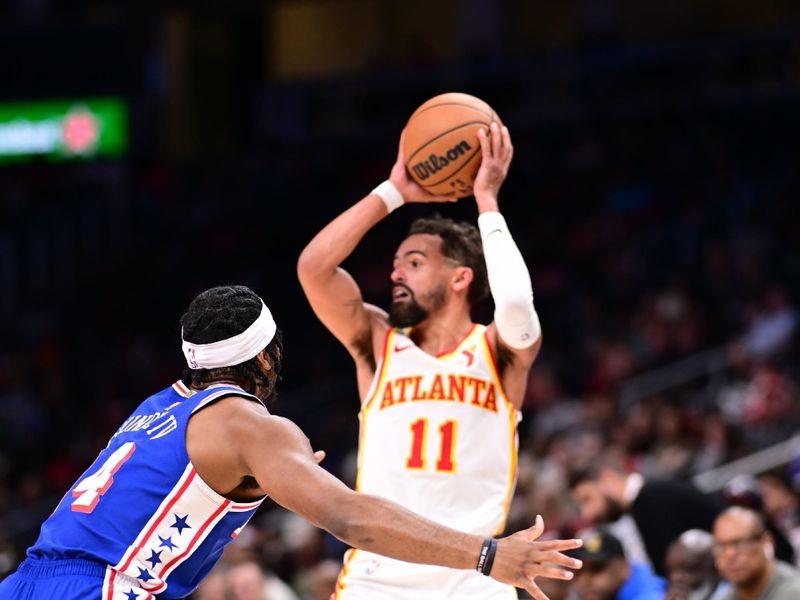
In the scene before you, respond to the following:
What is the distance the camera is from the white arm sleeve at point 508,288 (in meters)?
5.14

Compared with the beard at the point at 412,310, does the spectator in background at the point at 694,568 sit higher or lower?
lower

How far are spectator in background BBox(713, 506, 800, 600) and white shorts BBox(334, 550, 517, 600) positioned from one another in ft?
4.99

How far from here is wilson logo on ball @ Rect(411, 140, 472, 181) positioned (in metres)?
5.63

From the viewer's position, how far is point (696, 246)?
49.7ft

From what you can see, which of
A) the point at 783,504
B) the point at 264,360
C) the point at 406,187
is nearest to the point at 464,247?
the point at 406,187

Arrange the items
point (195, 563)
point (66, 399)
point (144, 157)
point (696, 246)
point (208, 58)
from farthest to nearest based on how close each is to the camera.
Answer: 1. point (208, 58)
2. point (144, 157)
3. point (66, 399)
4. point (696, 246)
5. point (195, 563)

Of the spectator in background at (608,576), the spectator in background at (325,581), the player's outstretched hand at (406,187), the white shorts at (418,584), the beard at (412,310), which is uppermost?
the player's outstretched hand at (406,187)

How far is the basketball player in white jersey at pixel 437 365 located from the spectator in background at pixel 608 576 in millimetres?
1307

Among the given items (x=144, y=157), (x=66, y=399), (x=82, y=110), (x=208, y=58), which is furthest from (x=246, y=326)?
(x=208, y=58)

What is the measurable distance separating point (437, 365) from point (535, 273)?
399 inches

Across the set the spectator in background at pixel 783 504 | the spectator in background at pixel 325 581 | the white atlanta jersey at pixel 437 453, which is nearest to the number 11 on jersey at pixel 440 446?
the white atlanta jersey at pixel 437 453

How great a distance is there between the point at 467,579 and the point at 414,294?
131 centimetres

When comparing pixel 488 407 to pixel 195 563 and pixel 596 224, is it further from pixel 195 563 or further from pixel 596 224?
pixel 596 224

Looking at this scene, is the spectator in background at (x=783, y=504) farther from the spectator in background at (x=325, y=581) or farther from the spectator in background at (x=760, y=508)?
the spectator in background at (x=325, y=581)
